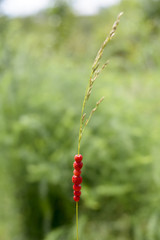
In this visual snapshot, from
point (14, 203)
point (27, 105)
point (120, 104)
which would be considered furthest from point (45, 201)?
point (120, 104)

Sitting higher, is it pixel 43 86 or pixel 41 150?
pixel 43 86

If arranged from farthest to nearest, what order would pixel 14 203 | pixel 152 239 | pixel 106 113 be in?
pixel 106 113 → pixel 14 203 → pixel 152 239

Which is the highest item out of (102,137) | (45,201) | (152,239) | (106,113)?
(106,113)

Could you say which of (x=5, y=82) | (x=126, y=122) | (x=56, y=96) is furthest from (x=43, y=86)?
(x=126, y=122)

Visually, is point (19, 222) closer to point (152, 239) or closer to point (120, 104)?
point (152, 239)

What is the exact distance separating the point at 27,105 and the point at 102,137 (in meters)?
0.68

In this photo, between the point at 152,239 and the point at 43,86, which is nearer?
the point at 152,239

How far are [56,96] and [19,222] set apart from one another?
109 cm

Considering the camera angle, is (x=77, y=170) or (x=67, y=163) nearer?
(x=77, y=170)

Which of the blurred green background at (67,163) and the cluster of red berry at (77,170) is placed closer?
the cluster of red berry at (77,170)

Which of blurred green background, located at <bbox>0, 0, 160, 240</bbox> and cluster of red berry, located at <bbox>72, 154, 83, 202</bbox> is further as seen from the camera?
blurred green background, located at <bbox>0, 0, 160, 240</bbox>

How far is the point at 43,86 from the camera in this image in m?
3.06

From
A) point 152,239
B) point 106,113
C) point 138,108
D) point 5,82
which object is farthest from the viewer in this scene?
point 138,108

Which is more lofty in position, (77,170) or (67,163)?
(67,163)
